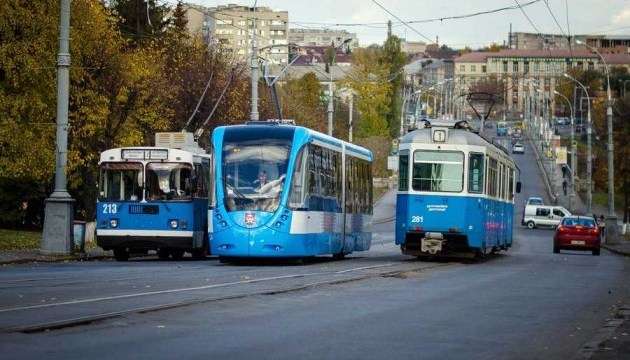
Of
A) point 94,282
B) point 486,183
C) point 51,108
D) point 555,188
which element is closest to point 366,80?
point 555,188

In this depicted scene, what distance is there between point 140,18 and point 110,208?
2258 inches

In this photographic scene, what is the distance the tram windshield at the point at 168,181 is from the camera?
1441 inches

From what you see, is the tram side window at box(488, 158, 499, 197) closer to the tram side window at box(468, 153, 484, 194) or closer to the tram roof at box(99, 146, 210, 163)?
the tram side window at box(468, 153, 484, 194)

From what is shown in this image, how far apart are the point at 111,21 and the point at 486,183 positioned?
102ft

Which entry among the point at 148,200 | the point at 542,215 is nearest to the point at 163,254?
the point at 148,200

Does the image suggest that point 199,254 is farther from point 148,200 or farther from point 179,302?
point 179,302

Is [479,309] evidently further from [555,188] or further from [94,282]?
[555,188]

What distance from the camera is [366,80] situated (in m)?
152

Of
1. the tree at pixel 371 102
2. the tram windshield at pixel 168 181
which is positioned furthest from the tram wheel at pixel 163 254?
the tree at pixel 371 102

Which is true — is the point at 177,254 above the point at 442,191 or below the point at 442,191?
below

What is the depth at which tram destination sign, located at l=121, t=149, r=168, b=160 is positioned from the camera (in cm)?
3656

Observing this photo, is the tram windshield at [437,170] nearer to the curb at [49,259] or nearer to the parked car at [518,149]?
the curb at [49,259]

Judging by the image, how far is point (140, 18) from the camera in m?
92.1

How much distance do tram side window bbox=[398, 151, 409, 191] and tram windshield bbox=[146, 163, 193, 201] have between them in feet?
17.8
